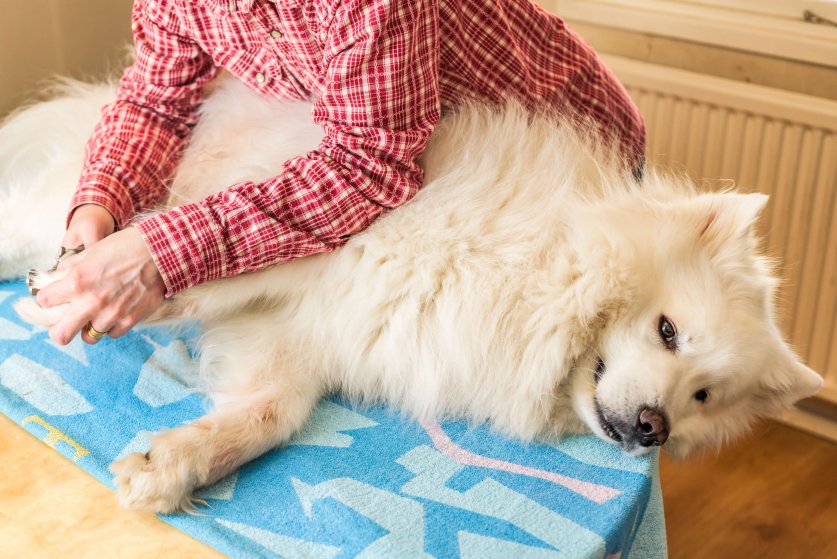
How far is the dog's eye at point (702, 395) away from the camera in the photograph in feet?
4.63

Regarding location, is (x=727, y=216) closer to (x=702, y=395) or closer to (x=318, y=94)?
(x=702, y=395)

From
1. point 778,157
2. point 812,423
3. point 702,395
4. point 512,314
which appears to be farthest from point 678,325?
point 812,423

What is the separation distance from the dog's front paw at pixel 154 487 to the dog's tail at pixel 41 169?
2.28ft

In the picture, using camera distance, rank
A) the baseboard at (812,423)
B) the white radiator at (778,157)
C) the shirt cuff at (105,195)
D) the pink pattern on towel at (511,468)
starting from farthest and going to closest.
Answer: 1. the baseboard at (812,423)
2. the white radiator at (778,157)
3. the shirt cuff at (105,195)
4. the pink pattern on towel at (511,468)

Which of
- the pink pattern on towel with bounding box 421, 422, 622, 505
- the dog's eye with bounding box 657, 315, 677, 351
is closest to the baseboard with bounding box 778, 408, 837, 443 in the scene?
the dog's eye with bounding box 657, 315, 677, 351

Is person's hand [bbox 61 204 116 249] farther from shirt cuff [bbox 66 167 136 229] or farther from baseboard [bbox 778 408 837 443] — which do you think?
baseboard [bbox 778 408 837 443]

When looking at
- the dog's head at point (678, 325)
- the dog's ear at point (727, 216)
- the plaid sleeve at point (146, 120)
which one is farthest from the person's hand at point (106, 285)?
the dog's ear at point (727, 216)

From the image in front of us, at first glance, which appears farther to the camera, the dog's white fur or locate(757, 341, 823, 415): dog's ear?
locate(757, 341, 823, 415): dog's ear

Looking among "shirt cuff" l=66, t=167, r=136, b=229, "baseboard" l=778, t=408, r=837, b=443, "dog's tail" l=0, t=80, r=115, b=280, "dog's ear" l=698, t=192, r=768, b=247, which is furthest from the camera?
"baseboard" l=778, t=408, r=837, b=443

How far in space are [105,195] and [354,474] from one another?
2.23 ft

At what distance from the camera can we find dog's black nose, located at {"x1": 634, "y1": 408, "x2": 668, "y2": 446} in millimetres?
1318

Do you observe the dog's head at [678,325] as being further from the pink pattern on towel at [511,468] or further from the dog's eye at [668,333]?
the pink pattern on towel at [511,468]

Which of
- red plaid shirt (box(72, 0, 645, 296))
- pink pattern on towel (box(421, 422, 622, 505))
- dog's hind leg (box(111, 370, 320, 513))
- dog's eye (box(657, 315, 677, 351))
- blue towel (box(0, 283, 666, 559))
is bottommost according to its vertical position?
pink pattern on towel (box(421, 422, 622, 505))

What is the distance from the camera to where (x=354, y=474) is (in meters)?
1.25
